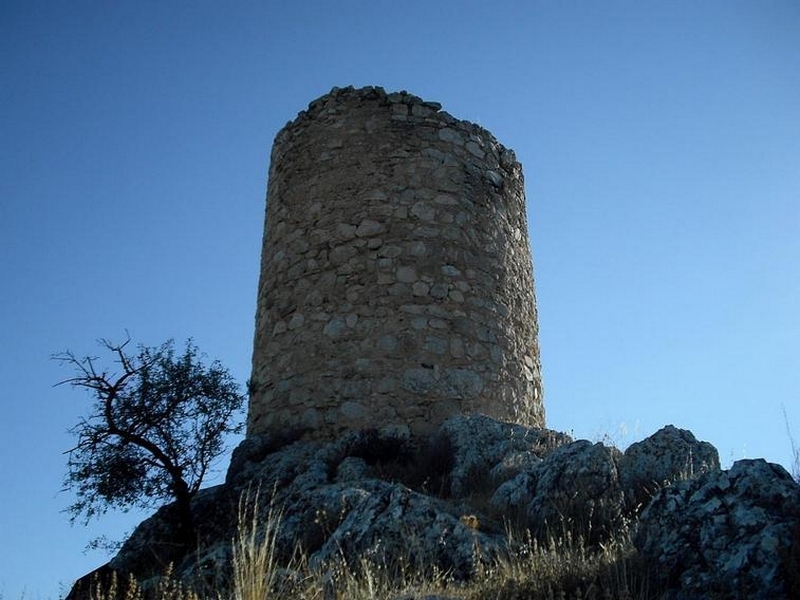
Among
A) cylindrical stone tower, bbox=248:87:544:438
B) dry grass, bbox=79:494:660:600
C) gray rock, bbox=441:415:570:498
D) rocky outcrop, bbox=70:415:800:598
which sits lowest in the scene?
dry grass, bbox=79:494:660:600

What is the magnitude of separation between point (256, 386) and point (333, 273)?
1.59 metres

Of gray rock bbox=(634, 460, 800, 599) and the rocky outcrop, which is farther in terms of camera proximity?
the rocky outcrop

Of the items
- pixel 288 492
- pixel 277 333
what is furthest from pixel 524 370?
pixel 288 492

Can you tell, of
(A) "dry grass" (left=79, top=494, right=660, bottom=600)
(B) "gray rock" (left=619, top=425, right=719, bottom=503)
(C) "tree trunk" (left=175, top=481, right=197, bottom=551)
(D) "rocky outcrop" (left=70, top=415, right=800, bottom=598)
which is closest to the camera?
(A) "dry grass" (left=79, top=494, right=660, bottom=600)

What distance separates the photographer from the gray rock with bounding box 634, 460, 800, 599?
3.53 m

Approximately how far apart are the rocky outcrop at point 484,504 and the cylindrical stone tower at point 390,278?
0.55 meters

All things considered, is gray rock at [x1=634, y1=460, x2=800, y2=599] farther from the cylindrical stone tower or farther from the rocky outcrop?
the cylindrical stone tower

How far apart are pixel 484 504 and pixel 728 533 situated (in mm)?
2333

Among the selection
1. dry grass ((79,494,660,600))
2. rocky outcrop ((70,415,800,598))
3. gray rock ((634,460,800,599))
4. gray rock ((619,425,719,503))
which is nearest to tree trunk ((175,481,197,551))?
rocky outcrop ((70,415,800,598))

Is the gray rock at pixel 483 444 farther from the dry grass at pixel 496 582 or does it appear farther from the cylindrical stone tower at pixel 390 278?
the dry grass at pixel 496 582

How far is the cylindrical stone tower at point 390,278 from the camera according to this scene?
8.40m

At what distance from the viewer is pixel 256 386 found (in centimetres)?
921

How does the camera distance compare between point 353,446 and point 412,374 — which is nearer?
point 353,446

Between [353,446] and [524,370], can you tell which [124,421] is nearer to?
[353,446]
